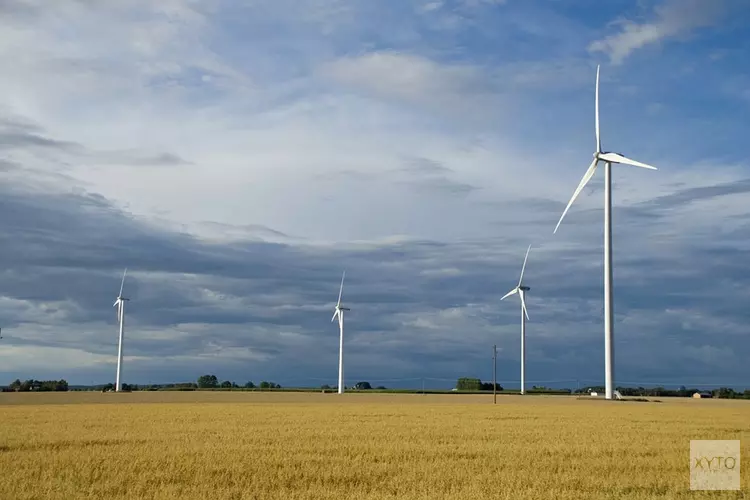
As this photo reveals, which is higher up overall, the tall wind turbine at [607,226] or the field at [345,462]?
the tall wind turbine at [607,226]

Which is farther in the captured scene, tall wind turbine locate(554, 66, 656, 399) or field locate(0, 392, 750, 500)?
tall wind turbine locate(554, 66, 656, 399)

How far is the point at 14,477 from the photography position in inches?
1189

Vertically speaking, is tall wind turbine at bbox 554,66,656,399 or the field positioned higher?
tall wind turbine at bbox 554,66,656,399

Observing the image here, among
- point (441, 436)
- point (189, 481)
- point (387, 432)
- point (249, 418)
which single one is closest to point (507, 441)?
point (441, 436)

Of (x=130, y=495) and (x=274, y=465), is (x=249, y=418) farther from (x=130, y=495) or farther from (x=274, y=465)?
(x=130, y=495)

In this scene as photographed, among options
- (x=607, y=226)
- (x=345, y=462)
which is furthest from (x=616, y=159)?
(x=345, y=462)

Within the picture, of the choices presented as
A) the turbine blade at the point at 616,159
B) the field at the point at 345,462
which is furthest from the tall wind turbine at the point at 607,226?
the field at the point at 345,462

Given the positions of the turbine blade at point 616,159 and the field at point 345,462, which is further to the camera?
the turbine blade at point 616,159

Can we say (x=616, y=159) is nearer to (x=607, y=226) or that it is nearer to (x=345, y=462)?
(x=607, y=226)

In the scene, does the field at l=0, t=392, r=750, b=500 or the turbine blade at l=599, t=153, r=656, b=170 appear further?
the turbine blade at l=599, t=153, r=656, b=170

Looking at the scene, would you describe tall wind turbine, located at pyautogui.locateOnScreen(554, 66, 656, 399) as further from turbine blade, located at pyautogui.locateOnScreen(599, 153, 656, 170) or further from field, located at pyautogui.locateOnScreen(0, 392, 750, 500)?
field, located at pyautogui.locateOnScreen(0, 392, 750, 500)

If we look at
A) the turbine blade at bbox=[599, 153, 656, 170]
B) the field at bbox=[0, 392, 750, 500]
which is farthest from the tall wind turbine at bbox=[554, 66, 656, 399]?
the field at bbox=[0, 392, 750, 500]

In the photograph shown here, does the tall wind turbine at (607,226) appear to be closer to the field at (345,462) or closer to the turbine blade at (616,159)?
the turbine blade at (616,159)

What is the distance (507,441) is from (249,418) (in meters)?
29.8
